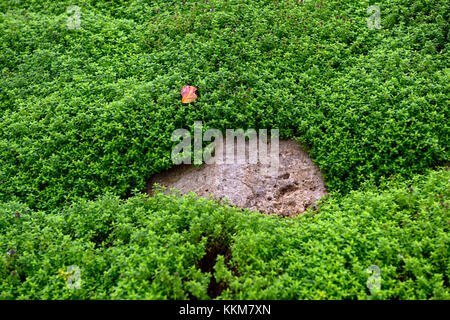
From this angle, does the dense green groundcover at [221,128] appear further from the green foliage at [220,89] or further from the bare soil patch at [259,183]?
the bare soil patch at [259,183]

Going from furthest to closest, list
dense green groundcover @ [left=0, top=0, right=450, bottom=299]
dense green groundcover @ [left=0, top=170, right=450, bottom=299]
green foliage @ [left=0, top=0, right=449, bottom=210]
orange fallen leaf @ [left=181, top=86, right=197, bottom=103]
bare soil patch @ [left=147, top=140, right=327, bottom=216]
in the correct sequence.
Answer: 1. orange fallen leaf @ [left=181, top=86, right=197, bottom=103]
2. green foliage @ [left=0, top=0, right=449, bottom=210]
3. bare soil patch @ [left=147, top=140, right=327, bottom=216]
4. dense green groundcover @ [left=0, top=0, right=450, bottom=299]
5. dense green groundcover @ [left=0, top=170, right=450, bottom=299]

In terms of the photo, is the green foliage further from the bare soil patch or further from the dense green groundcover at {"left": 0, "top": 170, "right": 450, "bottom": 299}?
the dense green groundcover at {"left": 0, "top": 170, "right": 450, "bottom": 299}

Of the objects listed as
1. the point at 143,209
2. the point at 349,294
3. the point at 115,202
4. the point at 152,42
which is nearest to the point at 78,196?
the point at 115,202

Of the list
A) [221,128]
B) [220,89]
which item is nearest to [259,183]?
[221,128]

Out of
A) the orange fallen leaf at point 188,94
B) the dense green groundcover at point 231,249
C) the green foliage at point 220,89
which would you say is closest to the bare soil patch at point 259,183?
the green foliage at point 220,89

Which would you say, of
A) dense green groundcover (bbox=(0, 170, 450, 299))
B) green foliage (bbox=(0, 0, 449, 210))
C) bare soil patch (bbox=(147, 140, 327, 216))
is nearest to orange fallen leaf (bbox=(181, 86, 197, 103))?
green foliage (bbox=(0, 0, 449, 210))

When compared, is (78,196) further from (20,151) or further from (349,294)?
(349,294)

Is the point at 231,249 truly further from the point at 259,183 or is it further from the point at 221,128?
the point at 221,128
